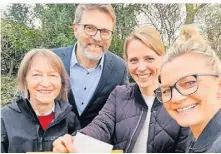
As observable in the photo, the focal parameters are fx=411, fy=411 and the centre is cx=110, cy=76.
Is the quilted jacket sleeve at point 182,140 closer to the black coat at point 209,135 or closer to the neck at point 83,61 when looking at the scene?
the black coat at point 209,135

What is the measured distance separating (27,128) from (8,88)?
0.13 metres

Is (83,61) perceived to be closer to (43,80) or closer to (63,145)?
(43,80)

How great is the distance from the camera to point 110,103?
1.19m

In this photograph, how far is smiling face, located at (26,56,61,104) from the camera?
1.17 m

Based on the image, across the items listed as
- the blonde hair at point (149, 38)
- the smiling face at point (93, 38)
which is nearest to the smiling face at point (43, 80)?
the smiling face at point (93, 38)

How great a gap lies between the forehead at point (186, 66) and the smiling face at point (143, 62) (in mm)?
123

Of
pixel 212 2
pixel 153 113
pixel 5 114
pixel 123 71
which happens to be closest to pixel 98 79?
pixel 123 71

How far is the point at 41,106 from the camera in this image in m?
1.20

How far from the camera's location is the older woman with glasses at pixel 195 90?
999 millimetres

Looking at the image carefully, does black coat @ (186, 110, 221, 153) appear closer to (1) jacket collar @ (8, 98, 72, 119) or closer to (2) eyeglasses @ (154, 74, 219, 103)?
(2) eyeglasses @ (154, 74, 219, 103)

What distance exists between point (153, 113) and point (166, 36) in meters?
0.22

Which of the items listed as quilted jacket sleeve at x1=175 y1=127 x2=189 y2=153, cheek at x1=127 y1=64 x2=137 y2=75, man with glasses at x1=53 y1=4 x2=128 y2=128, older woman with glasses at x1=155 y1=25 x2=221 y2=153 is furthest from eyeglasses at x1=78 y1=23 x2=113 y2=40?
quilted jacket sleeve at x1=175 y1=127 x2=189 y2=153

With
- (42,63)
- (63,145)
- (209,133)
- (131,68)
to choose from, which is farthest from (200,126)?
(42,63)

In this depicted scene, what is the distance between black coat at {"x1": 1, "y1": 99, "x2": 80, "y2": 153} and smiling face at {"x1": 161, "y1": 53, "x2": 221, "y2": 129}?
330 mm
